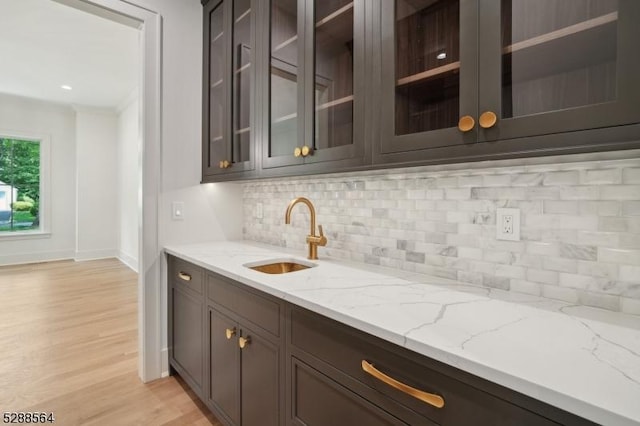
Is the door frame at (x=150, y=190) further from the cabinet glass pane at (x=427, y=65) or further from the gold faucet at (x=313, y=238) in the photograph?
the cabinet glass pane at (x=427, y=65)

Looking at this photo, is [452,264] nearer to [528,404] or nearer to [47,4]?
[528,404]

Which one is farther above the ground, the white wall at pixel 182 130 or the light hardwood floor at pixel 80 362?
the white wall at pixel 182 130

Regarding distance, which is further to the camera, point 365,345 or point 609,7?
point 365,345

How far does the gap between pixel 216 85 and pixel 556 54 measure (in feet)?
6.37

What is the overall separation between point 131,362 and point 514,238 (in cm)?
264

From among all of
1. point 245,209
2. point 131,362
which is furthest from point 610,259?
point 131,362

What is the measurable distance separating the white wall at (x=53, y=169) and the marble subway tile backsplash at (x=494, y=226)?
648cm

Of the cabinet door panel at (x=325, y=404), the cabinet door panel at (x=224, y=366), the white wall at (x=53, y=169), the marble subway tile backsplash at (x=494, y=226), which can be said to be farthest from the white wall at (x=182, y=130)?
the white wall at (x=53, y=169)

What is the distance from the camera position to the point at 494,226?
1.17m

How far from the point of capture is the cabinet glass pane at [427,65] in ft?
3.18

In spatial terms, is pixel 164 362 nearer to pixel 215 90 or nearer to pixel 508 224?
pixel 215 90

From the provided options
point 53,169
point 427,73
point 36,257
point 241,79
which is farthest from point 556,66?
point 36,257

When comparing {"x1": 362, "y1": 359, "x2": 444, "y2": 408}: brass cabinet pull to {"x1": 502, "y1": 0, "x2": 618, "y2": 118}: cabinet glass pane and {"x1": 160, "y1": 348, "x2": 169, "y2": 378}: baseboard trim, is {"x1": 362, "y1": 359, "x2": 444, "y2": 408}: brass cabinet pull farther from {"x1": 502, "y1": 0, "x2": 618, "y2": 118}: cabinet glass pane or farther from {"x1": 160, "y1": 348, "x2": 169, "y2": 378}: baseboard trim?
{"x1": 160, "y1": 348, "x2": 169, "y2": 378}: baseboard trim

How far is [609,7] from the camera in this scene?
0.71 m
